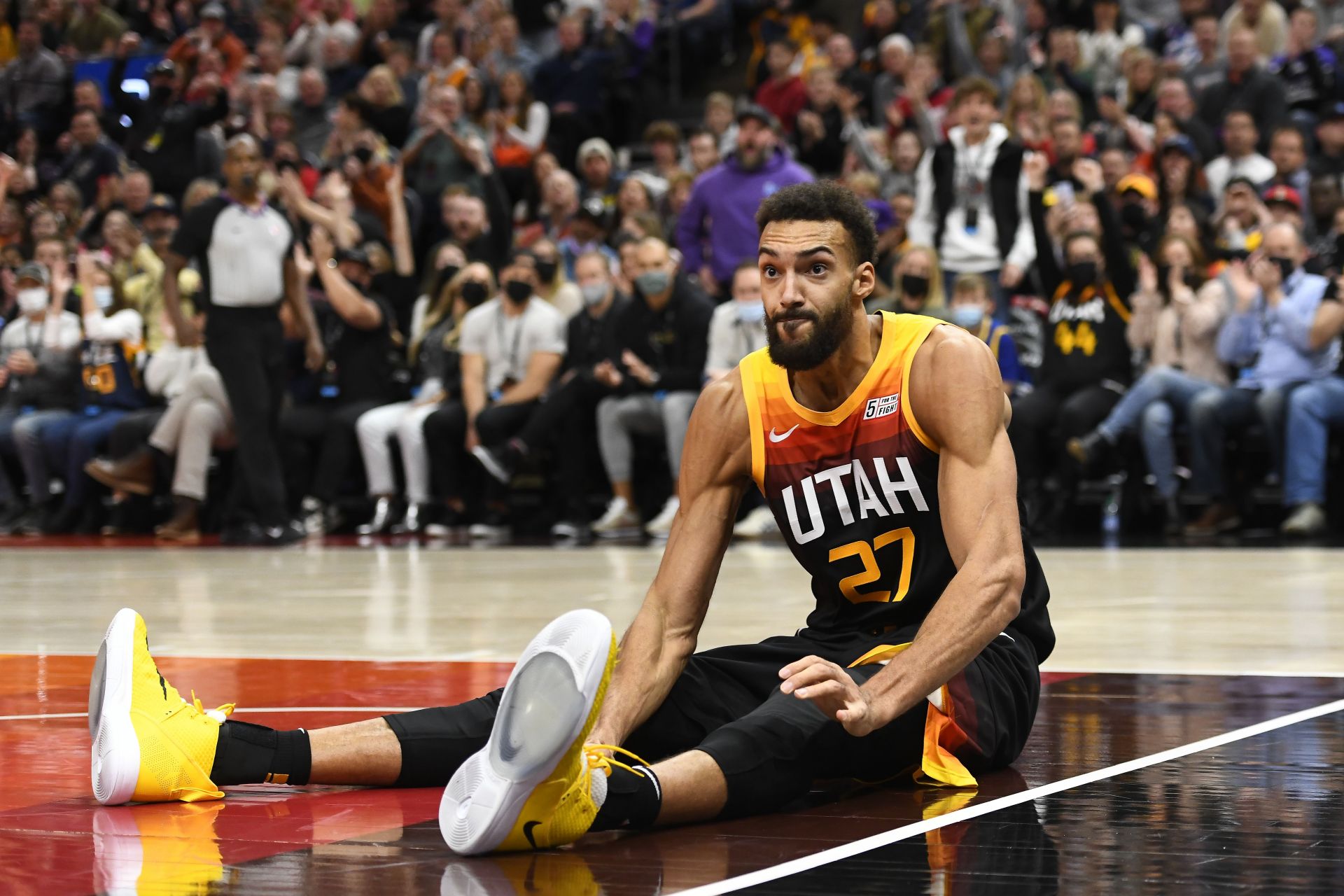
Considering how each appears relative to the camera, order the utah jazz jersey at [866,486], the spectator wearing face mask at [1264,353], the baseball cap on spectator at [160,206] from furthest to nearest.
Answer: the baseball cap on spectator at [160,206]
the spectator wearing face mask at [1264,353]
the utah jazz jersey at [866,486]

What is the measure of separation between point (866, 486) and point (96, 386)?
9875mm

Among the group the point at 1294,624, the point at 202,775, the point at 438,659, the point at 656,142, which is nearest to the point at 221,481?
the point at 656,142

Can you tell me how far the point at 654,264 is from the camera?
36.2 ft

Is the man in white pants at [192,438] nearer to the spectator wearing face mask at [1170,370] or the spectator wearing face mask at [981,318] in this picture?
the spectator wearing face mask at [981,318]

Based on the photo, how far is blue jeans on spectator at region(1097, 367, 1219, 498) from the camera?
1006 centimetres

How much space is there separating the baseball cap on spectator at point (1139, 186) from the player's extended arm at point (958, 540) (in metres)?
7.72

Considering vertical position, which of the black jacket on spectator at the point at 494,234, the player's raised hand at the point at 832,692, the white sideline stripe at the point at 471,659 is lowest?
the white sideline stripe at the point at 471,659

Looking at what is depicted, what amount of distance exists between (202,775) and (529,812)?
0.85 m

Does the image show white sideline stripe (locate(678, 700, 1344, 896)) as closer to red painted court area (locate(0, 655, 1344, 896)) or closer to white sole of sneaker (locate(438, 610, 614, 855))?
red painted court area (locate(0, 655, 1344, 896))

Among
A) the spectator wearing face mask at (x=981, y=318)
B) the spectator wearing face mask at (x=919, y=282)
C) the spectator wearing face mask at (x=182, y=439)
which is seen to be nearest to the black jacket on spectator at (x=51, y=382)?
the spectator wearing face mask at (x=182, y=439)

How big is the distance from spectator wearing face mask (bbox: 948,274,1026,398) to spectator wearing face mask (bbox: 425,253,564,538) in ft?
8.29

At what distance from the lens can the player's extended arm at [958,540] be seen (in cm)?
326

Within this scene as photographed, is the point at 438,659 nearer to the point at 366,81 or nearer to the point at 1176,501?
the point at 1176,501

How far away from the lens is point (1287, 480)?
387 inches
